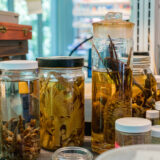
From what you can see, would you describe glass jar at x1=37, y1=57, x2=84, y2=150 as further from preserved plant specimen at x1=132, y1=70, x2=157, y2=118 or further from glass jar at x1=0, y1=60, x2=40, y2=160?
preserved plant specimen at x1=132, y1=70, x2=157, y2=118

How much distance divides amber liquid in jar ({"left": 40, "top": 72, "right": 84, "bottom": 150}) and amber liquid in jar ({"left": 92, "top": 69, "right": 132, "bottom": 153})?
0.14 feet

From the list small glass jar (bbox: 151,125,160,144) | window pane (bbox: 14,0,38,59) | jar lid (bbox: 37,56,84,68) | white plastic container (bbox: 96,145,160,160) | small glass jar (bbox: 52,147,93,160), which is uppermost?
window pane (bbox: 14,0,38,59)

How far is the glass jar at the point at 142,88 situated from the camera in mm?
673

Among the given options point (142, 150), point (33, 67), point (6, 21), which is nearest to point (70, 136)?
point (33, 67)

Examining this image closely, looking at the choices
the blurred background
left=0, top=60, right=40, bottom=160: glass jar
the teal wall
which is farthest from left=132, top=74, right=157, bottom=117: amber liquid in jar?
the teal wall

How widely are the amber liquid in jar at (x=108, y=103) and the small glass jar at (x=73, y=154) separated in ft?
0.22

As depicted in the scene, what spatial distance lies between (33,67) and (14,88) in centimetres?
6

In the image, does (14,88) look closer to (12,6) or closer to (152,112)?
(152,112)

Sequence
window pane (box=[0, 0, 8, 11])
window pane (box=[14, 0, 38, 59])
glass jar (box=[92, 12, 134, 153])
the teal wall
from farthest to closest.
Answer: the teal wall
window pane (box=[14, 0, 38, 59])
window pane (box=[0, 0, 8, 11])
glass jar (box=[92, 12, 134, 153])

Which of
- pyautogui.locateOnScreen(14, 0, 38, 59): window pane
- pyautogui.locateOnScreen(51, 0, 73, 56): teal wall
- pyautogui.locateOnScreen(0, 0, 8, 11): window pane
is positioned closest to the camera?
pyautogui.locateOnScreen(0, 0, 8, 11): window pane

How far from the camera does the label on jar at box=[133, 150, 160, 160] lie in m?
0.33

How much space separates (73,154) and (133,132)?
0.14 metres

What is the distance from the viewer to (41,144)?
65cm

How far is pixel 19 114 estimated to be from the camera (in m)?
0.57
